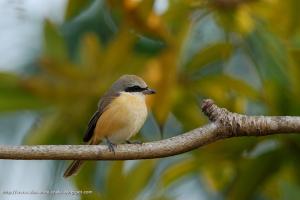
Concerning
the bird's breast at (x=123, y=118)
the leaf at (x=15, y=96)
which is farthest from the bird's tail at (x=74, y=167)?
the leaf at (x=15, y=96)

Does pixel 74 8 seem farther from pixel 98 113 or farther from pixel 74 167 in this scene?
pixel 74 167

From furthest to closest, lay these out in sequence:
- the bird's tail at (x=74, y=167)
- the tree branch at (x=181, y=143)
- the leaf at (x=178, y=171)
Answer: the leaf at (x=178, y=171) → the bird's tail at (x=74, y=167) → the tree branch at (x=181, y=143)

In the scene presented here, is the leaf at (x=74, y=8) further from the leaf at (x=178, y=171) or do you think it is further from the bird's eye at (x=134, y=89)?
the leaf at (x=178, y=171)

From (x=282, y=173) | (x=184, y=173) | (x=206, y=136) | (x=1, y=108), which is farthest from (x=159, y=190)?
(x=206, y=136)

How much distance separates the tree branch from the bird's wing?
0.76 meters

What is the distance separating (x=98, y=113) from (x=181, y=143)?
0.90 m

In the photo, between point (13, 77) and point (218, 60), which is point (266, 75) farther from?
point (13, 77)

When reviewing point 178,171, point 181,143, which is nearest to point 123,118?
point 178,171

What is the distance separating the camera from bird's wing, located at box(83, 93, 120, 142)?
278 cm

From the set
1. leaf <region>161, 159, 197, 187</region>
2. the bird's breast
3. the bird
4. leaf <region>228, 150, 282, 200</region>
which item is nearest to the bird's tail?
the bird

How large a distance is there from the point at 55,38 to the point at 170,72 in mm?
473

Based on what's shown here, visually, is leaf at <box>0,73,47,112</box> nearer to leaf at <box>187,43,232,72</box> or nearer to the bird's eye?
the bird's eye

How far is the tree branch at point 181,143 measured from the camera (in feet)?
6.27

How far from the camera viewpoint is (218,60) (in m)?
3.09
